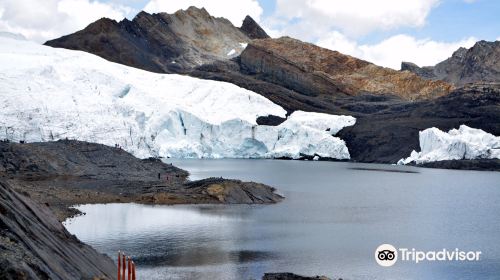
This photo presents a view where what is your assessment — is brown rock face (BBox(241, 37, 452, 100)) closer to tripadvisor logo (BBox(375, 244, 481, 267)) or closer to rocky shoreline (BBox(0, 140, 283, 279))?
rocky shoreline (BBox(0, 140, 283, 279))

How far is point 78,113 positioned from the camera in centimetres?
7331

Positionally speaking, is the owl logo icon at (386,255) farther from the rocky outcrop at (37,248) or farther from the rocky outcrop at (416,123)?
the rocky outcrop at (416,123)

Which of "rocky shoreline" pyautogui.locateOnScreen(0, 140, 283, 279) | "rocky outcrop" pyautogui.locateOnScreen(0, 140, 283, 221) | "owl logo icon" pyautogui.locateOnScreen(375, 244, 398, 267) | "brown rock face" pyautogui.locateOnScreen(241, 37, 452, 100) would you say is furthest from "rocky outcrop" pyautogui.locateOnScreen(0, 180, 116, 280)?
"brown rock face" pyautogui.locateOnScreen(241, 37, 452, 100)

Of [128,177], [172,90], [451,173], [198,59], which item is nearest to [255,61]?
[198,59]

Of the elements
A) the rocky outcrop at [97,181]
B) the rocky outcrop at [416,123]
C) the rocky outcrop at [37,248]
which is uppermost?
the rocky outcrop at [416,123]

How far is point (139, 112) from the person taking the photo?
289ft

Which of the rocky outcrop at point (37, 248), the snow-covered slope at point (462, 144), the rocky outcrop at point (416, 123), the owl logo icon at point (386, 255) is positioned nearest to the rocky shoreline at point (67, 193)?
the rocky outcrop at point (37, 248)

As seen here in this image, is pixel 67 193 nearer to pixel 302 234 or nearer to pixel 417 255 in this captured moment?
pixel 302 234

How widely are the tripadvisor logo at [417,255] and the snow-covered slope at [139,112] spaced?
157ft

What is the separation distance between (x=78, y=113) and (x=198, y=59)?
126298 mm

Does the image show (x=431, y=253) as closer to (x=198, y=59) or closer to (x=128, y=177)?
(x=128, y=177)

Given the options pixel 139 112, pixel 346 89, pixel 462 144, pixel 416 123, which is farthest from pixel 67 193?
pixel 346 89

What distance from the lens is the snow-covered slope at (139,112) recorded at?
232ft

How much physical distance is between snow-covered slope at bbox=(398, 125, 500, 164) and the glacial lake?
44.8 meters
